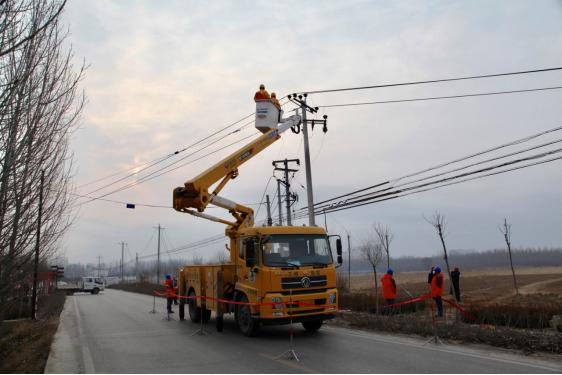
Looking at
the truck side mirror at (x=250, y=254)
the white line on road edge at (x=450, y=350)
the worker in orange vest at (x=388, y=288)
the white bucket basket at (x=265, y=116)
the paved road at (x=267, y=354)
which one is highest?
the white bucket basket at (x=265, y=116)

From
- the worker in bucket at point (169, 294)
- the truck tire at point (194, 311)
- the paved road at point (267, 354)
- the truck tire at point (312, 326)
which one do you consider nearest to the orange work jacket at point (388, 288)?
the paved road at point (267, 354)

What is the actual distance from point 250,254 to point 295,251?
1153mm

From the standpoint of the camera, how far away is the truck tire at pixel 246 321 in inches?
436

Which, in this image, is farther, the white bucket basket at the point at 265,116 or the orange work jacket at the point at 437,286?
the white bucket basket at the point at 265,116

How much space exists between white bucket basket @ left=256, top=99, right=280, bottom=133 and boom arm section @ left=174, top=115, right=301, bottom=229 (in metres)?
0.47

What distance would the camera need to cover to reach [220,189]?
13312 mm

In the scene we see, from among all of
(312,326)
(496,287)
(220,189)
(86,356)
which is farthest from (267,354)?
(496,287)

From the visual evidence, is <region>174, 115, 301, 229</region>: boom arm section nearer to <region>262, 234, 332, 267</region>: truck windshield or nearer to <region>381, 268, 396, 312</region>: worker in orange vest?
<region>262, 234, 332, 267</region>: truck windshield

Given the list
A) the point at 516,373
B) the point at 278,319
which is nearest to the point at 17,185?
the point at 278,319

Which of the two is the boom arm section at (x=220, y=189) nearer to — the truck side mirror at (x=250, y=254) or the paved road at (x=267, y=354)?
the truck side mirror at (x=250, y=254)

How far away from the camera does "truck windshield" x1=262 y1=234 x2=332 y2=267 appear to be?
1108cm

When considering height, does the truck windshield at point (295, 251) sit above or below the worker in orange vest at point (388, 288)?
above

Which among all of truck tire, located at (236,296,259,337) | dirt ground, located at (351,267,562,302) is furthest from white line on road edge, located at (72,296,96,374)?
dirt ground, located at (351,267,562,302)

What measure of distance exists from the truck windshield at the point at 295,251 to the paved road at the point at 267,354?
184cm
